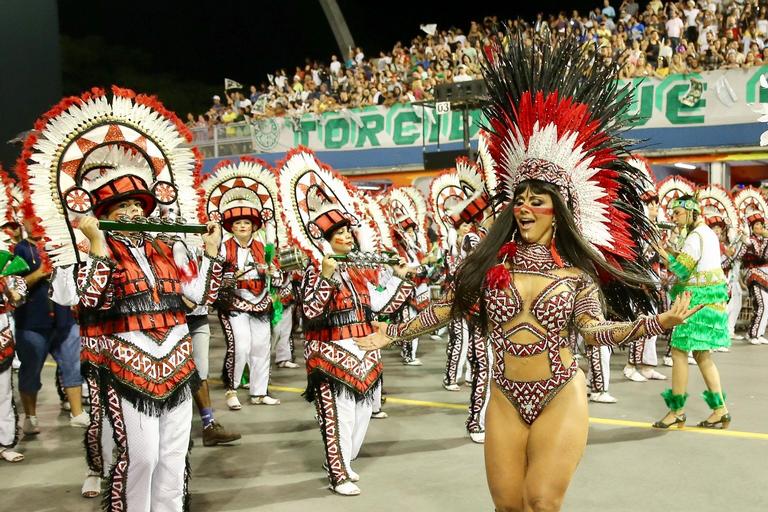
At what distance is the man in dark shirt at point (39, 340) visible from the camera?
6.14m

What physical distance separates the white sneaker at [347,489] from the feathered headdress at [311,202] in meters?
1.42

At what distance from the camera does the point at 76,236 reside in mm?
3668

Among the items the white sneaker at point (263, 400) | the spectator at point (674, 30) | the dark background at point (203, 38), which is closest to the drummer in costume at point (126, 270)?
the white sneaker at point (263, 400)

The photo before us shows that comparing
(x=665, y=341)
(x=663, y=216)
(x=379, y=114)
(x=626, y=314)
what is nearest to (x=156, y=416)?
(x=626, y=314)

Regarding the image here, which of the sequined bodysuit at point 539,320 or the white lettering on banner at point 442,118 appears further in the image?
the white lettering on banner at point 442,118

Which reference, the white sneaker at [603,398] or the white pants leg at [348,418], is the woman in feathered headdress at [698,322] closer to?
the white sneaker at [603,398]

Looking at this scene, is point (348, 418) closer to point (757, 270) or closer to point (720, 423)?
point (720, 423)

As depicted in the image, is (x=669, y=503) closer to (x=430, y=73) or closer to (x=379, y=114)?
(x=379, y=114)

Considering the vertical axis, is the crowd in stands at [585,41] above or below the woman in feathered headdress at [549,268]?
above

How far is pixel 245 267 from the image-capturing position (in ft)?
23.0

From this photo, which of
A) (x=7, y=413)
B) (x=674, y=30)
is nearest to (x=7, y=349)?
(x=7, y=413)

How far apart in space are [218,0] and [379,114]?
19222 millimetres

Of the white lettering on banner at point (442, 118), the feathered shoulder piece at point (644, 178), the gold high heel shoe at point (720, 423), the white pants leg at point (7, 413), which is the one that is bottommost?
the gold high heel shoe at point (720, 423)

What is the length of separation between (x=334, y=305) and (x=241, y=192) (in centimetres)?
232
